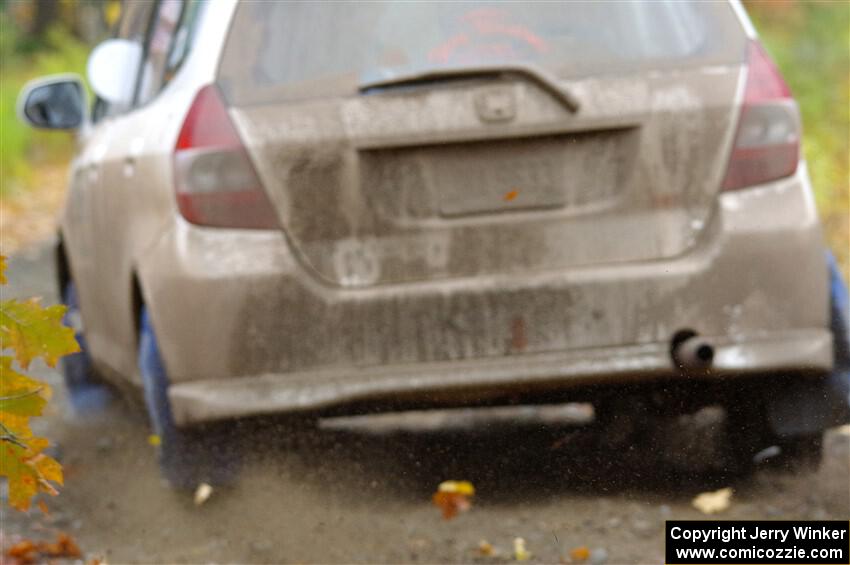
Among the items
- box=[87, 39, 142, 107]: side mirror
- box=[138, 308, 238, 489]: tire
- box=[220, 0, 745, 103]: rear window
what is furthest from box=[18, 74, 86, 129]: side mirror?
box=[220, 0, 745, 103]: rear window

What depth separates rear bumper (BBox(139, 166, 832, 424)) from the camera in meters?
4.20

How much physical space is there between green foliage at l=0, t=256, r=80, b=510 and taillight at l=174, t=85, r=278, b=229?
0.94 m

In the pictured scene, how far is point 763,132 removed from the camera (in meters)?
4.30

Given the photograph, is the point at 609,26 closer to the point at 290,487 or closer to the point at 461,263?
the point at 461,263

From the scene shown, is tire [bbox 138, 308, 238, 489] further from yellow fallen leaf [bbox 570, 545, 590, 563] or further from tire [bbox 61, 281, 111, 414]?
tire [bbox 61, 281, 111, 414]

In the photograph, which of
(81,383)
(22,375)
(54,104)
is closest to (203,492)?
(22,375)

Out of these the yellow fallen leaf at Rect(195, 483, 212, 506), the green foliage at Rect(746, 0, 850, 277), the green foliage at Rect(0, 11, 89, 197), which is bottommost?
the green foliage at Rect(0, 11, 89, 197)

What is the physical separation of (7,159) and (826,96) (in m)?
10.5

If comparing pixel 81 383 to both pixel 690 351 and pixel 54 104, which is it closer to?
pixel 54 104

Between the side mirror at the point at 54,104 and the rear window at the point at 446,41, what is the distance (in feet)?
7.04

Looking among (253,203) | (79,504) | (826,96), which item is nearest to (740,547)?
(253,203)

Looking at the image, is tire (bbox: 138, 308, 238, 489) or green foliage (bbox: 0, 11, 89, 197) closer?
tire (bbox: 138, 308, 238, 489)

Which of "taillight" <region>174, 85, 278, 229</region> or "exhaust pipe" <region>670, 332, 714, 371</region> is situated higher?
"taillight" <region>174, 85, 278, 229</region>

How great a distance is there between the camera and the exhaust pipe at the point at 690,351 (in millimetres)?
4230
